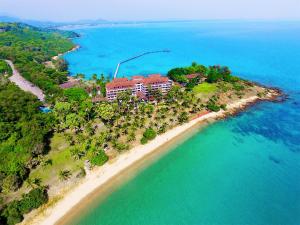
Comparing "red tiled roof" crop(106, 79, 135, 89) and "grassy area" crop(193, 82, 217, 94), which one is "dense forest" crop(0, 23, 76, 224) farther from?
"grassy area" crop(193, 82, 217, 94)

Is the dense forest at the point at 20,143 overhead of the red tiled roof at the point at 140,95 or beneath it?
overhead

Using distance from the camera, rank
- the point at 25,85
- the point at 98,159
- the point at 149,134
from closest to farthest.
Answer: the point at 98,159 → the point at 149,134 → the point at 25,85

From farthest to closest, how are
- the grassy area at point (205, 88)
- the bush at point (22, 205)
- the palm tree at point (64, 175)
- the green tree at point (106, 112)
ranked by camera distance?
1. the grassy area at point (205, 88)
2. the green tree at point (106, 112)
3. the palm tree at point (64, 175)
4. the bush at point (22, 205)

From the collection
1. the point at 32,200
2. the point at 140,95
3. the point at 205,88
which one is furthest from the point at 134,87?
the point at 32,200

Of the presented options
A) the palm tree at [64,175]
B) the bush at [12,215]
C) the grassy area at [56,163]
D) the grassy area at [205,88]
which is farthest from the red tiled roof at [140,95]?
the bush at [12,215]

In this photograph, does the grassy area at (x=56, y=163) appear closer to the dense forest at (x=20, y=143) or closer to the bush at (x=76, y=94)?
the dense forest at (x=20, y=143)

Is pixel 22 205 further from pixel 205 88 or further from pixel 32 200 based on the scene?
pixel 205 88
